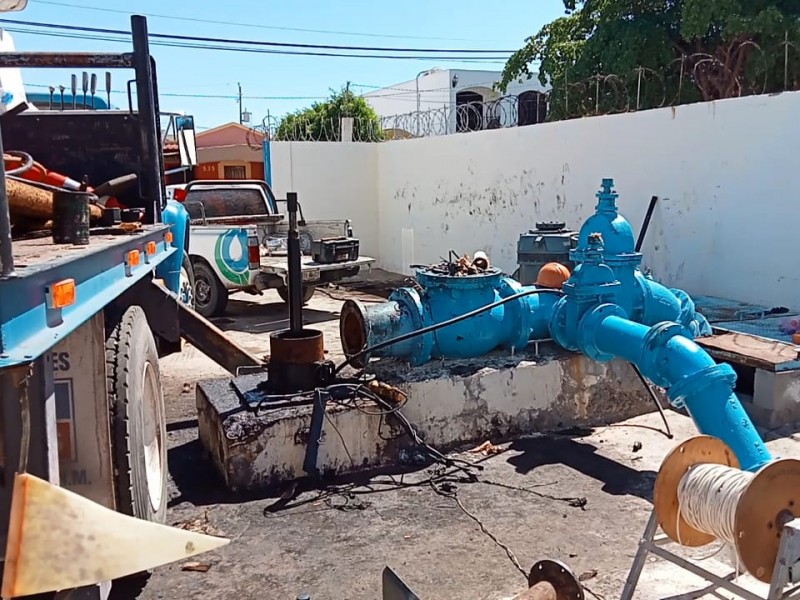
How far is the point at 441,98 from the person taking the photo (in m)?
25.7

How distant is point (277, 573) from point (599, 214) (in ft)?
12.4

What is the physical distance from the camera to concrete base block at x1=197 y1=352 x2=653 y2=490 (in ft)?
15.4

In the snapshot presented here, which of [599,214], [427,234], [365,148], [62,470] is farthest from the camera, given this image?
[365,148]

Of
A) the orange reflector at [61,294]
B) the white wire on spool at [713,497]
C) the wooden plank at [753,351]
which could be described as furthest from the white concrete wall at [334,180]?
the orange reflector at [61,294]

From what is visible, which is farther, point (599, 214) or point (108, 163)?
point (599, 214)

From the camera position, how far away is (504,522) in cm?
420

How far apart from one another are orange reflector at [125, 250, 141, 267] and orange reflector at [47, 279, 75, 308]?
1.00 meters

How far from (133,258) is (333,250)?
708 centimetres

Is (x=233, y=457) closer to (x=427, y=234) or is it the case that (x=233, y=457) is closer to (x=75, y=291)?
(x=75, y=291)

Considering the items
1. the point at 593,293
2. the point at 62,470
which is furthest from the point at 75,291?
the point at 593,293

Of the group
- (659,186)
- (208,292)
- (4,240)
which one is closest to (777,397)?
(659,186)

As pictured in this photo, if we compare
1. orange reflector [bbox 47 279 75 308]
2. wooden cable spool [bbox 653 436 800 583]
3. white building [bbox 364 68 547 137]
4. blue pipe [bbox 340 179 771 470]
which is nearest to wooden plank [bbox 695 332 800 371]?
blue pipe [bbox 340 179 771 470]

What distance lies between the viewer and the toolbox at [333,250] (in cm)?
1030

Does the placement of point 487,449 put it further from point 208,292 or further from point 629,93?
point 629,93
